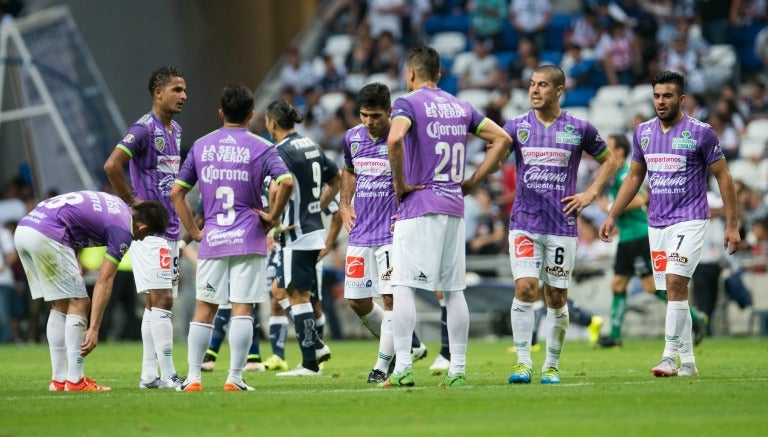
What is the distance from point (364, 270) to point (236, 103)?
108 inches

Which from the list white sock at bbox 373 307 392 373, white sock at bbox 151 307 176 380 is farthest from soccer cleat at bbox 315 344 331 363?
white sock at bbox 151 307 176 380

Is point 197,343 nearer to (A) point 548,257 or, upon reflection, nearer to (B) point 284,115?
(A) point 548,257

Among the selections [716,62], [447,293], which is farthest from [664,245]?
[716,62]

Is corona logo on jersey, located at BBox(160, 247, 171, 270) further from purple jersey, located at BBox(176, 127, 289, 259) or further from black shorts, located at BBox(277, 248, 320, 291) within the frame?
black shorts, located at BBox(277, 248, 320, 291)

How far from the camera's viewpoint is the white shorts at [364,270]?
41.2 ft

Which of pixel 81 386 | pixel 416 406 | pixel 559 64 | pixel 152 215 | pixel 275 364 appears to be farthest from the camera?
pixel 559 64

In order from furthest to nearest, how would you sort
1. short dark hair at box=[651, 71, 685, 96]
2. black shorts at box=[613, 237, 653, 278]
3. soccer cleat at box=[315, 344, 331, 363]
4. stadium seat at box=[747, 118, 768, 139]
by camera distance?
stadium seat at box=[747, 118, 768, 139] → black shorts at box=[613, 237, 653, 278] → soccer cleat at box=[315, 344, 331, 363] → short dark hair at box=[651, 71, 685, 96]

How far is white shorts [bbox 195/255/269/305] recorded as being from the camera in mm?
10297

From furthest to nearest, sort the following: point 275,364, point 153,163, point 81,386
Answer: point 275,364, point 153,163, point 81,386

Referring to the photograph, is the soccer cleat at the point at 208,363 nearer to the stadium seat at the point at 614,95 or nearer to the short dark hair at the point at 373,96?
the short dark hair at the point at 373,96

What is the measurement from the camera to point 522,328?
37.1 ft

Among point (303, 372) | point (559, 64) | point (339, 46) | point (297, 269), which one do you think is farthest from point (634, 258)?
point (339, 46)

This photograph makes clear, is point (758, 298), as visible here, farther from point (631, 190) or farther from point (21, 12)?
point (21, 12)

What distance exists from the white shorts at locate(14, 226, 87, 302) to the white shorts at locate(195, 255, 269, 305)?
1.34 metres
